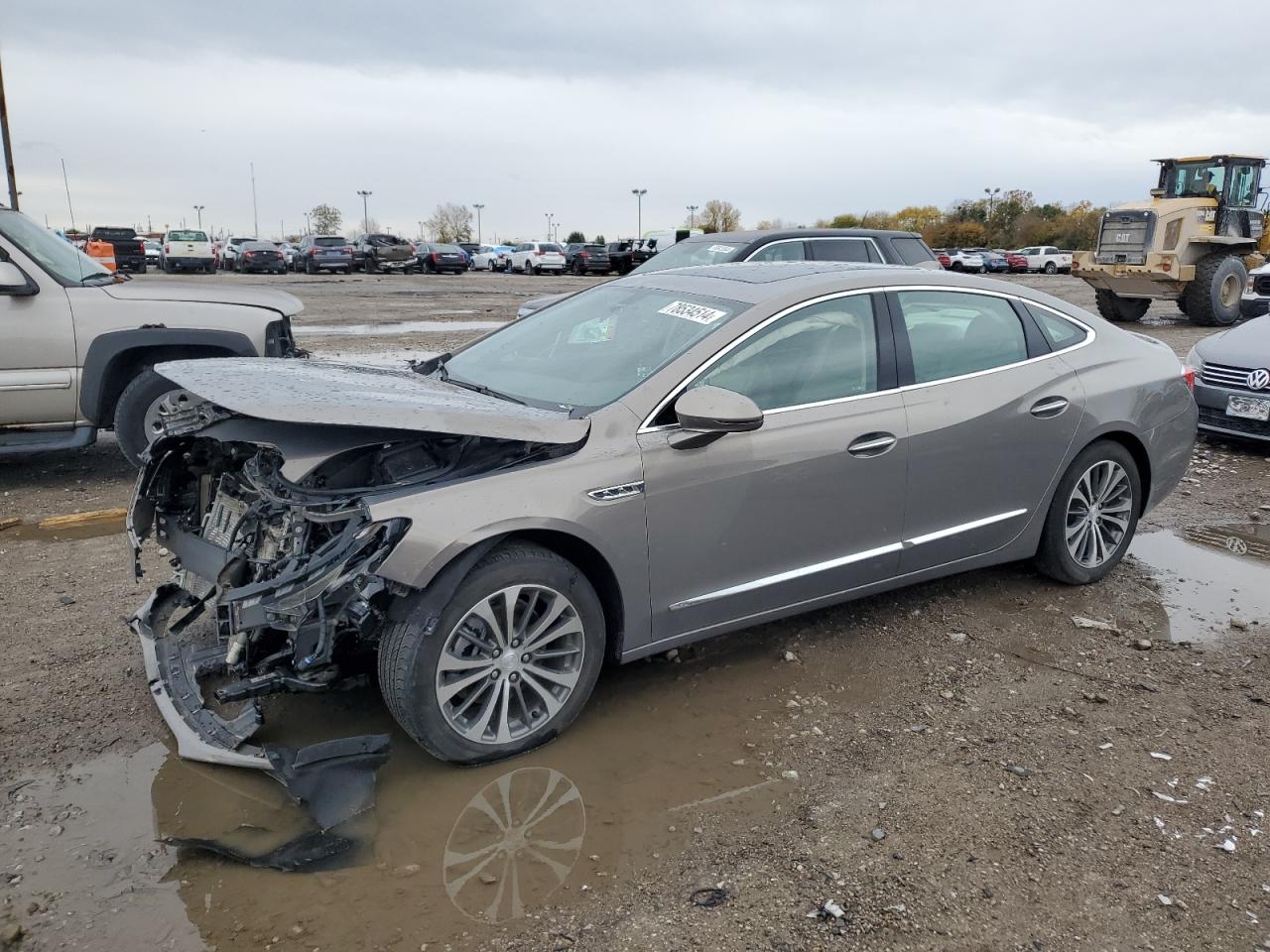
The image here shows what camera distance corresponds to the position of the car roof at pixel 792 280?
13.3 ft

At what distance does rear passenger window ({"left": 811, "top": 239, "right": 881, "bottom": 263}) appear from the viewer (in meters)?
10.4

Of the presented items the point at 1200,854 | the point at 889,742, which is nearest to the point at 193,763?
the point at 889,742

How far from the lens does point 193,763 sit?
3.34m

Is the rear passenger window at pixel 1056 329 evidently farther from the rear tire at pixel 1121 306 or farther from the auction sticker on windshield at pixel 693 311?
the rear tire at pixel 1121 306

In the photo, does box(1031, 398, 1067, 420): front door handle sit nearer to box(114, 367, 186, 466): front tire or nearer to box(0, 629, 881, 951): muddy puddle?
box(0, 629, 881, 951): muddy puddle

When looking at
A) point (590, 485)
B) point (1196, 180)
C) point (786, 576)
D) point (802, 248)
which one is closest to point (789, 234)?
point (802, 248)

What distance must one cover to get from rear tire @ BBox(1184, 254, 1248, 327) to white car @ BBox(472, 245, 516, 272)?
34.3 m

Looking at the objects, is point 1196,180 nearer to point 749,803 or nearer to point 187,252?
point 749,803

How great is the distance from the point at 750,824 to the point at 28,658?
3038 mm

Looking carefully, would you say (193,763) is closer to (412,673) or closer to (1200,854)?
(412,673)

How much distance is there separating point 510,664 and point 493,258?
158ft

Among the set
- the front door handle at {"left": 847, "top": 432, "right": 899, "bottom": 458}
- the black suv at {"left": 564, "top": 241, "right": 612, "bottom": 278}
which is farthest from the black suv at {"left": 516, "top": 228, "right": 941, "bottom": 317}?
the black suv at {"left": 564, "top": 241, "right": 612, "bottom": 278}

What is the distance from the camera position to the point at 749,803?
10.4ft

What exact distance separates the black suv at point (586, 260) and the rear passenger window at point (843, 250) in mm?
30928
